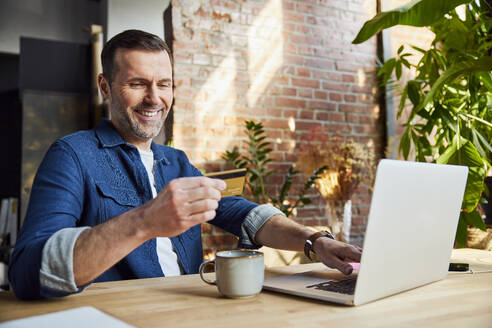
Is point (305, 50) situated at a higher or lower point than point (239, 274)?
higher

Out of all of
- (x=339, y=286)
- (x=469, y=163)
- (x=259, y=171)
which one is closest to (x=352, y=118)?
(x=259, y=171)

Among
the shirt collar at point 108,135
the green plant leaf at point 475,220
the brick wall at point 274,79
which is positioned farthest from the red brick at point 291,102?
the shirt collar at point 108,135

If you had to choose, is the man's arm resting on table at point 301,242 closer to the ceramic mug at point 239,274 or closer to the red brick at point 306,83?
the ceramic mug at point 239,274

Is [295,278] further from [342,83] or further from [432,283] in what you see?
[342,83]

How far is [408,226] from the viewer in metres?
0.83

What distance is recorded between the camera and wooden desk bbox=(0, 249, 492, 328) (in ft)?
2.32

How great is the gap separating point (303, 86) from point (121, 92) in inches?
78.5

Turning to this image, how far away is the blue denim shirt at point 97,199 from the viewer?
92cm

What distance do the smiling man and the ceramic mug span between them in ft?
0.32

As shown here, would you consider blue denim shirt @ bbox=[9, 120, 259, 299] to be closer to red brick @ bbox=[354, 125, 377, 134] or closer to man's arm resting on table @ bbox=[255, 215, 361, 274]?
man's arm resting on table @ bbox=[255, 215, 361, 274]

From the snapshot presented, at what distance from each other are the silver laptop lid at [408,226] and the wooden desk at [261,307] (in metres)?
0.04

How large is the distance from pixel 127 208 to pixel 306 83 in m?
2.22

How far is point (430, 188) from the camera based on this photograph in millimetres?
872

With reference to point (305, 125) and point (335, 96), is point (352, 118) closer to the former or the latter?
point (335, 96)
